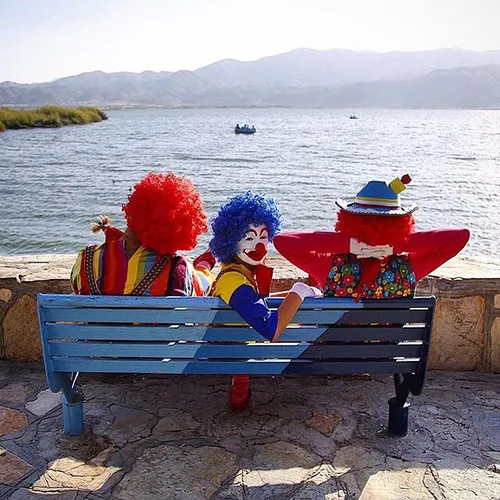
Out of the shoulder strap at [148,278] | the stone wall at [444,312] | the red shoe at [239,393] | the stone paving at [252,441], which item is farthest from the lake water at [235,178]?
the shoulder strap at [148,278]

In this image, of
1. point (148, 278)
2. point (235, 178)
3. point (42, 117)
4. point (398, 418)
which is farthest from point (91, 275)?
point (42, 117)

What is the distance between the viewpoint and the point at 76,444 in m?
2.94

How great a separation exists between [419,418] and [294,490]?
851 millimetres

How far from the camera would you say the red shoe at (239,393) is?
3.21 meters

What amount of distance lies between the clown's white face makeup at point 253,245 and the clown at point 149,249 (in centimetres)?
28

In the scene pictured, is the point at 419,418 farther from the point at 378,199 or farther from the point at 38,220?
the point at 38,220

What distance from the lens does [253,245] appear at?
9.70ft

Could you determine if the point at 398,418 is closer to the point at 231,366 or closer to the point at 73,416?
the point at 231,366

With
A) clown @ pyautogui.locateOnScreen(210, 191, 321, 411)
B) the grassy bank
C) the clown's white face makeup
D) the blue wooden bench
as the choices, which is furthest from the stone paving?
the grassy bank

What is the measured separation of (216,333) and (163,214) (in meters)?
0.59

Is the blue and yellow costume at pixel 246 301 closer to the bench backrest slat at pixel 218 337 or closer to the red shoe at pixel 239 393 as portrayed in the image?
the bench backrest slat at pixel 218 337

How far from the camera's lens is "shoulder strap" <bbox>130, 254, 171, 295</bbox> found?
3.01 metres

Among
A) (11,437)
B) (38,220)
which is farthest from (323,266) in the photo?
(38,220)

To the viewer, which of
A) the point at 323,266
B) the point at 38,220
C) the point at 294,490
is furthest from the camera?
the point at 38,220
